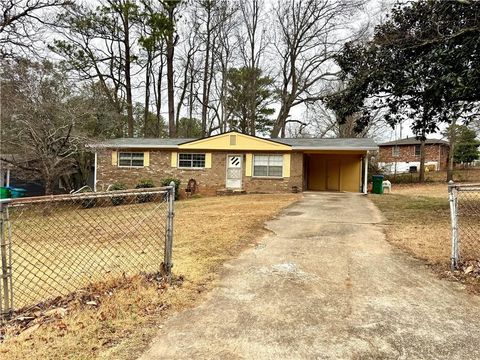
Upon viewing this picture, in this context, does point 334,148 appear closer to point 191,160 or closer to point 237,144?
point 237,144

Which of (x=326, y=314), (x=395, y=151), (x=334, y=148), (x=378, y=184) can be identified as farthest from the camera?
(x=395, y=151)

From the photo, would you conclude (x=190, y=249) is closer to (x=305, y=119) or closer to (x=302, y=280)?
(x=302, y=280)

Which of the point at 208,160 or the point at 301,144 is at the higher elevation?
the point at 301,144

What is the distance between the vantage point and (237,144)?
17.3 metres

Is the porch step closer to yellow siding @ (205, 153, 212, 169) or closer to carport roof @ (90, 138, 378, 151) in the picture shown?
yellow siding @ (205, 153, 212, 169)

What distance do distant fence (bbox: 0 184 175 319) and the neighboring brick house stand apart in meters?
29.9

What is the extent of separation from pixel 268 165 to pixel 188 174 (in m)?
4.20

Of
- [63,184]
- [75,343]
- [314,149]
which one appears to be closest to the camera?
[75,343]

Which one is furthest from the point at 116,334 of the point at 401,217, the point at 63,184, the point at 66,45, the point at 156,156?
the point at 66,45

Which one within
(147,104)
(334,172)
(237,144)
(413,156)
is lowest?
(334,172)

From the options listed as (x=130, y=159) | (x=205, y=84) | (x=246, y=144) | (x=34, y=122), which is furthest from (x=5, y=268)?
(x=205, y=84)

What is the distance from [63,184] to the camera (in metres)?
20.0

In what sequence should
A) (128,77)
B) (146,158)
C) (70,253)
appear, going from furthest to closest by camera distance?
1. (128,77)
2. (146,158)
3. (70,253)

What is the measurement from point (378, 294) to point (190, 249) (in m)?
2.89
